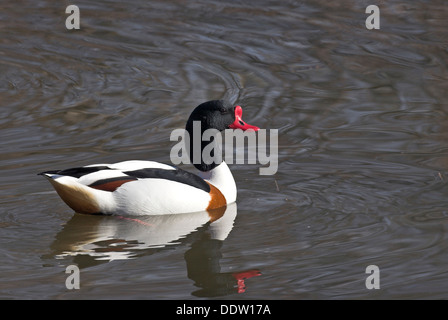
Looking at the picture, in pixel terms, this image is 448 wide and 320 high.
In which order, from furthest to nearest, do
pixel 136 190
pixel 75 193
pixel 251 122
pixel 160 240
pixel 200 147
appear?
pixel 251 122 → pixel 200 147 → pixel 136 190 → pixel 75 193 → pixel 160 240

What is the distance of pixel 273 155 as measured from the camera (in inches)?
415

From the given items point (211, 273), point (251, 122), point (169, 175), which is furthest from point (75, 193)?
point (251, 122)

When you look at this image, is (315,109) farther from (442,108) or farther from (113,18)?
(113,18)

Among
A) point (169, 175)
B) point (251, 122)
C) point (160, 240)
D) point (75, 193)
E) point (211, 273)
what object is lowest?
point (211, 273)

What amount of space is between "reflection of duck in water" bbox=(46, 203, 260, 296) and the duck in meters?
0.08

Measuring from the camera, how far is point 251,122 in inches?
464

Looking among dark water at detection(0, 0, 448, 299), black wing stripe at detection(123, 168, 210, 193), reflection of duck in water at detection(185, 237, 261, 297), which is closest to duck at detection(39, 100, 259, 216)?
black wing stripe at detection(123, 168, 210, 193)

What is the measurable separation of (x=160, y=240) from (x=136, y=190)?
2.54 ft

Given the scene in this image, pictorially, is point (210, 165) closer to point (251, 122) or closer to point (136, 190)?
point (136, 190)

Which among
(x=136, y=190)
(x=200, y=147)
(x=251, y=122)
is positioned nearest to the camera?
(x=136, y=190)

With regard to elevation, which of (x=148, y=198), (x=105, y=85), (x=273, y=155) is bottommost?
(x=148, y=198)

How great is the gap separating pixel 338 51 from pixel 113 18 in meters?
4.05

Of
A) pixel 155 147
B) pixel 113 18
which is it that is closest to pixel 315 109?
pixel 155 147

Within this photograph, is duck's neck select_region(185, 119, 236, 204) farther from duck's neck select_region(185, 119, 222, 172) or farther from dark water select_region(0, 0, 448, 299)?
dark water select_region(0, 0, 448, 299)
